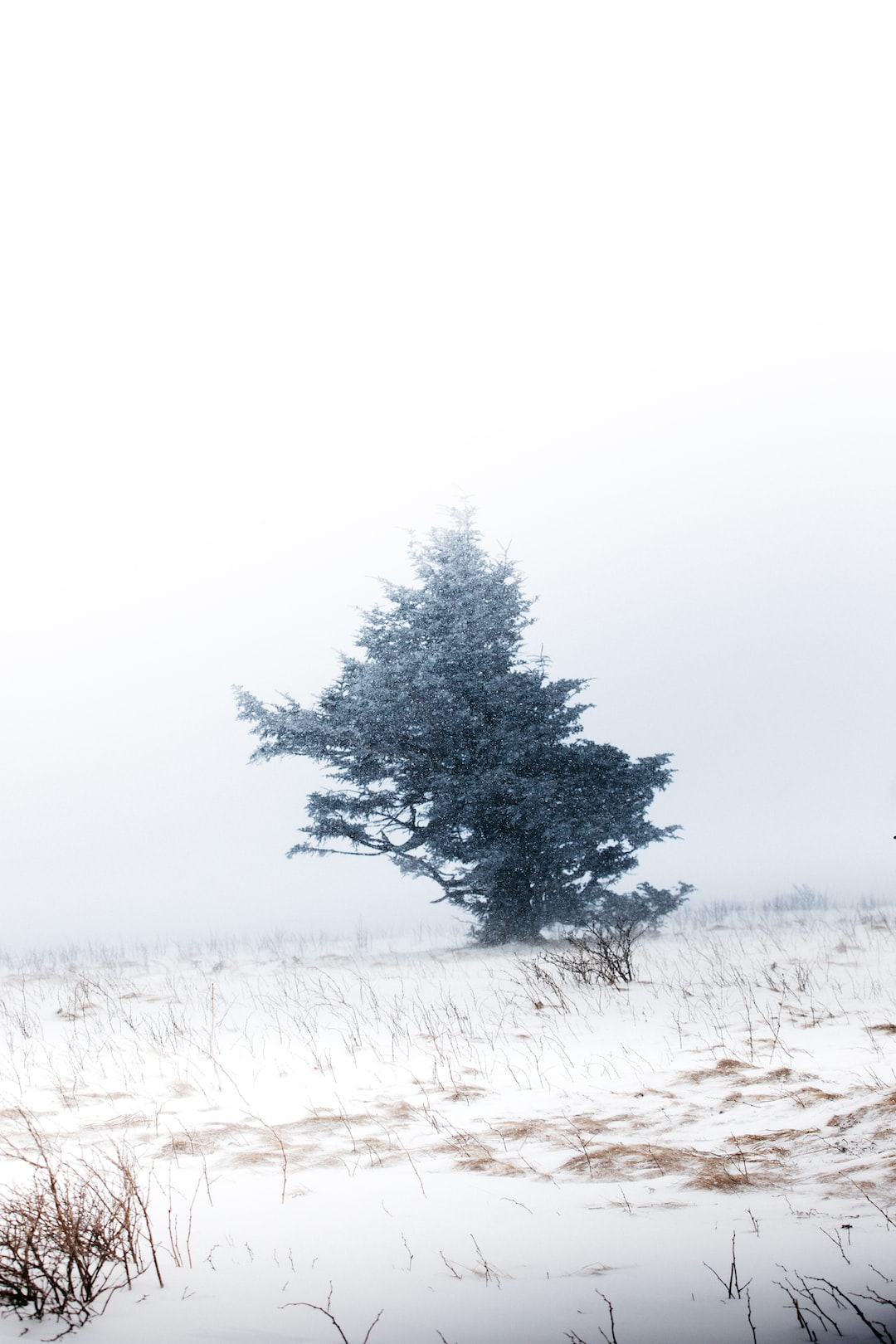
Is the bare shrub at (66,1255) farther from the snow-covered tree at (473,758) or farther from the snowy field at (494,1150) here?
the snow-covered tree at (473,758)

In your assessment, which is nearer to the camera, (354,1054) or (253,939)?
(354,1054)

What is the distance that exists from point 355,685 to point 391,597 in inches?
78.4

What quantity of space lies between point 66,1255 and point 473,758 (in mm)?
13543

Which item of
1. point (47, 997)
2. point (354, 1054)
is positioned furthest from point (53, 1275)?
point (47, 997)

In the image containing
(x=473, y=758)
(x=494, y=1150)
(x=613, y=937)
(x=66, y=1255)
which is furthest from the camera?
(x=473, y=758)

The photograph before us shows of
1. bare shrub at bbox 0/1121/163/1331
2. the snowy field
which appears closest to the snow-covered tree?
the snowy field

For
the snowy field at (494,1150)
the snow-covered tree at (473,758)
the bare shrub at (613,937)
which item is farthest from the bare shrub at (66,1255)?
the snow-covered tree at (473,758)

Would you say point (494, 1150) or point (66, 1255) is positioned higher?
point (66, 1255)

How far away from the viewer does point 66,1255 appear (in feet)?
11.5

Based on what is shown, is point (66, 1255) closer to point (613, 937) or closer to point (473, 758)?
point (613, 937)

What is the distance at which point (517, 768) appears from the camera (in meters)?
16.4

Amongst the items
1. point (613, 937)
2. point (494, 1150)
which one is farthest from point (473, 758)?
point (494, 1150)

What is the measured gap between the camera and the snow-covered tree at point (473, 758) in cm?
1608

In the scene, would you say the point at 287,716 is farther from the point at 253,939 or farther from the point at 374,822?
the point at 253,939
